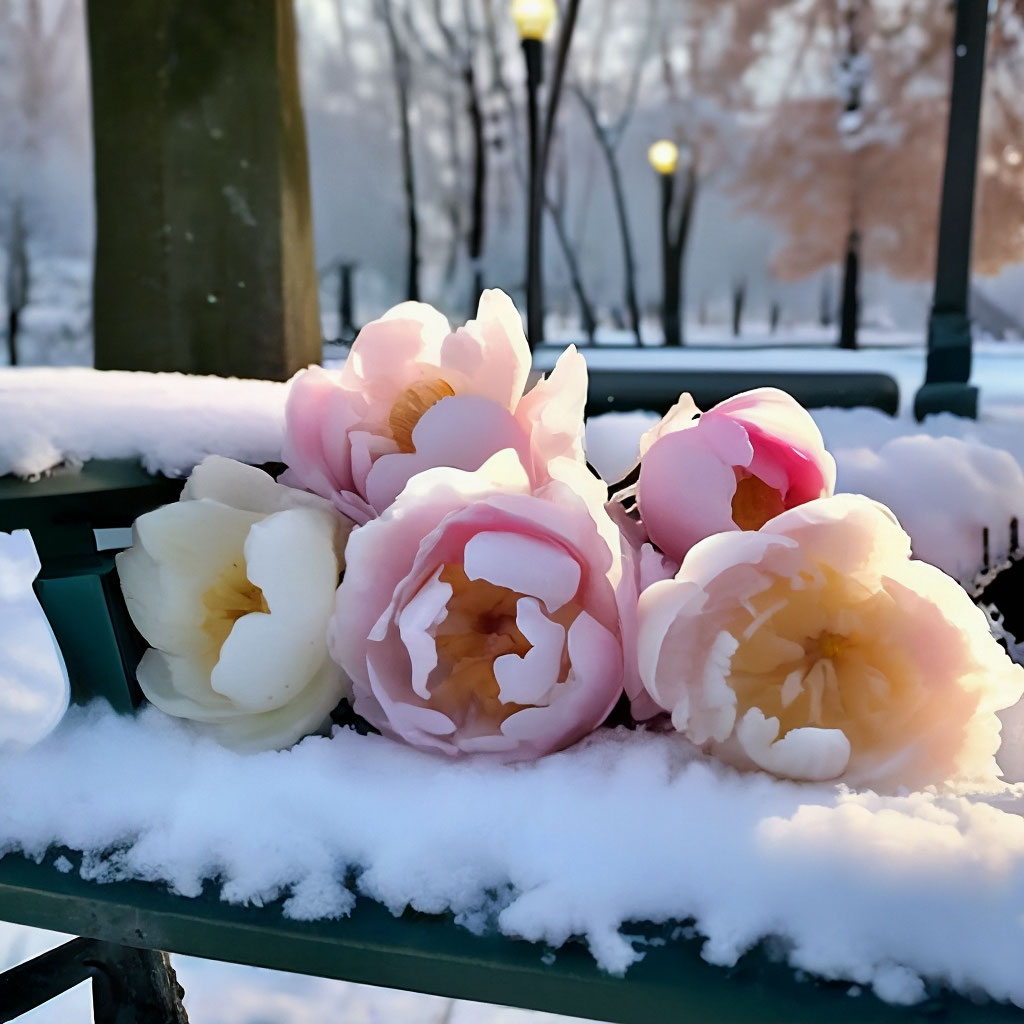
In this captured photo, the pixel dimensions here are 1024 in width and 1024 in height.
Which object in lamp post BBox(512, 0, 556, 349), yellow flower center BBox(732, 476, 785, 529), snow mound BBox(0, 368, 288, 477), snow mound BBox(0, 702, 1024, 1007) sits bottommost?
snow mound BBox(0, 702, 1024, 1007)

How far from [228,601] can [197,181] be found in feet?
7.80

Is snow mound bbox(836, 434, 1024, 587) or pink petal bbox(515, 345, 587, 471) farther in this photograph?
snow mound bbox(836, 434, 1024, 587)

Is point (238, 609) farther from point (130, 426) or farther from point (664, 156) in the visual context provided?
point (664, 156)

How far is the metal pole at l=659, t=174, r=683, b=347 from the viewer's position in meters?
12.3

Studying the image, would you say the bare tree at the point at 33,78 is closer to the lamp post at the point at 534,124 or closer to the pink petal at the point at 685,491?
the lamp post at the point at 534,124

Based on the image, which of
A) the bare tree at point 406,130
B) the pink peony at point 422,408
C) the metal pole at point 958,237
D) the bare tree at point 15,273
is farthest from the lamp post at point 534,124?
the bare tree at point 15,273

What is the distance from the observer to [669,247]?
1259 centimetres

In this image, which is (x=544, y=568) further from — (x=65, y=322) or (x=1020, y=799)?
(x=65, y=322)

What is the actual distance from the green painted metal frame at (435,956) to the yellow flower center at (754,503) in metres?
0.28

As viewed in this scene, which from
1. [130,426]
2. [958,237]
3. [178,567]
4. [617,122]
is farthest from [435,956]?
[617,122]

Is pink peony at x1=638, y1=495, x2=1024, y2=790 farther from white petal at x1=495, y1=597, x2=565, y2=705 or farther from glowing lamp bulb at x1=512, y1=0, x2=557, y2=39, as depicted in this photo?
glowing lamp bulb at x1=512, y1=0, x2=557, y2=39

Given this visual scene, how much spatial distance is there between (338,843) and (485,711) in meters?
0.11

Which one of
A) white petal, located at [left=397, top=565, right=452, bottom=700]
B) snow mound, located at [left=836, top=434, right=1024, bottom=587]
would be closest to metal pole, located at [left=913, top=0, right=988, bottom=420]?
snow mound, located at [left=836, top=434, right=1024, bottom=587]

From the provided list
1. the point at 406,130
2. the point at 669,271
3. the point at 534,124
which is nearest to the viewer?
the point at 534,124
